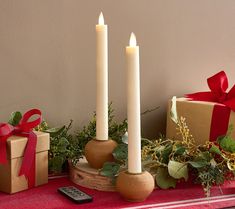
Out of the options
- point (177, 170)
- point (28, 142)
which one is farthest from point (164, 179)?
point (28, 142)

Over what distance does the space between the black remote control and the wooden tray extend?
0.11 ft

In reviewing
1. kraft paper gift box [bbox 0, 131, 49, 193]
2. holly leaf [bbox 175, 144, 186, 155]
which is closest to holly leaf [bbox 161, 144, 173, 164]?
holly leaf [bbox 175, 144, 186, 155]

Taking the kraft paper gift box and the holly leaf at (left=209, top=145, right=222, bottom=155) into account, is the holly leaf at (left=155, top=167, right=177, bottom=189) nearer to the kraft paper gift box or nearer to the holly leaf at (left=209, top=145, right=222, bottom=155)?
the holly leaf at (left=209, top=145, right=222, bottom=155)

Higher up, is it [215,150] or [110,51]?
[110,51]

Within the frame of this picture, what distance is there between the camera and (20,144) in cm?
98

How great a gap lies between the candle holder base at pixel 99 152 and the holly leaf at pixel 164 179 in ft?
0.30

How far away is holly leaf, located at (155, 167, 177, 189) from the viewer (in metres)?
1.03

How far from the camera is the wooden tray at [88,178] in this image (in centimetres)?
101

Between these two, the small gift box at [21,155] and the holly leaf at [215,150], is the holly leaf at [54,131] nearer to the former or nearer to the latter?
the small gift box at [21,155]

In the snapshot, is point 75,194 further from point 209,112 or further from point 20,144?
point 209,112

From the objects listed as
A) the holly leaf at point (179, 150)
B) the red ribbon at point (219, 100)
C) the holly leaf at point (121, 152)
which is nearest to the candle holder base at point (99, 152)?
the holly leaf at point (121, 152)

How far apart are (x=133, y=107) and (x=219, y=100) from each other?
1.09 ft

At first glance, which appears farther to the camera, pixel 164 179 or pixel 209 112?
pixel 209 112

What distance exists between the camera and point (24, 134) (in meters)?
1.01
